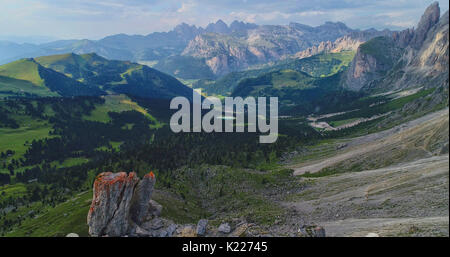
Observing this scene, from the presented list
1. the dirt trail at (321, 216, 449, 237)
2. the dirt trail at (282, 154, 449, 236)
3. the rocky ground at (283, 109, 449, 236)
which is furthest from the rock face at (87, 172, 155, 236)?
the dirt trail at (282, 154, 449, 236)

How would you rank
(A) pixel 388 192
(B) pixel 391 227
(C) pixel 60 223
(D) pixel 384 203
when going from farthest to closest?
(C) pixel 60 223
(A) pixel 388 192
(D) pixel 384 203
(B) pixel 391 227

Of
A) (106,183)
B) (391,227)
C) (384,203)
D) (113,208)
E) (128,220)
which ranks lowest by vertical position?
(128,220)

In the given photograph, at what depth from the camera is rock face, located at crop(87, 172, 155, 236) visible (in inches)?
2014

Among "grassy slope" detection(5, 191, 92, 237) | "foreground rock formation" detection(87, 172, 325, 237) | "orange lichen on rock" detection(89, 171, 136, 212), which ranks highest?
"orange lichen on rock" detection(89, 171, 136, 212)

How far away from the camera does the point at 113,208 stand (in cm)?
5181

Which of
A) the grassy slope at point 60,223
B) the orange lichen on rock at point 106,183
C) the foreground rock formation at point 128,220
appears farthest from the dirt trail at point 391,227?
the grassy slope at point 60,223

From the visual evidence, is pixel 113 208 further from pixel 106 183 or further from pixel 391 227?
pixel 391 227

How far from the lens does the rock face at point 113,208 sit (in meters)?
51.2

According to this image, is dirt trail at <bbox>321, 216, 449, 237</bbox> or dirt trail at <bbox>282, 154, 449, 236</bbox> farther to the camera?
dirt trail at <bbox>282, 154, 449, 236</bbox>

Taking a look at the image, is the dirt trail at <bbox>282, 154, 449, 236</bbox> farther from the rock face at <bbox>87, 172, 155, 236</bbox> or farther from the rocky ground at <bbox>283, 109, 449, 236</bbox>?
the rock face at <bbox>87, 172, 155, 236</bbox>

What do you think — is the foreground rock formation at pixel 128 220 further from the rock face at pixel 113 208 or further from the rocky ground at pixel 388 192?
the rocky ground at pixel 388 192

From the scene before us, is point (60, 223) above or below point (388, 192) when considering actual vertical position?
below

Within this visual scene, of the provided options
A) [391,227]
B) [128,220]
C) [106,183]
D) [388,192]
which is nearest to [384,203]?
[388,192]

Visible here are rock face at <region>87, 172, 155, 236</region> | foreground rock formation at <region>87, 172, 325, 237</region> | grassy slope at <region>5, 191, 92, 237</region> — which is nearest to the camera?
foreground rock formation at <region>87, 172, 325, 237</region>
